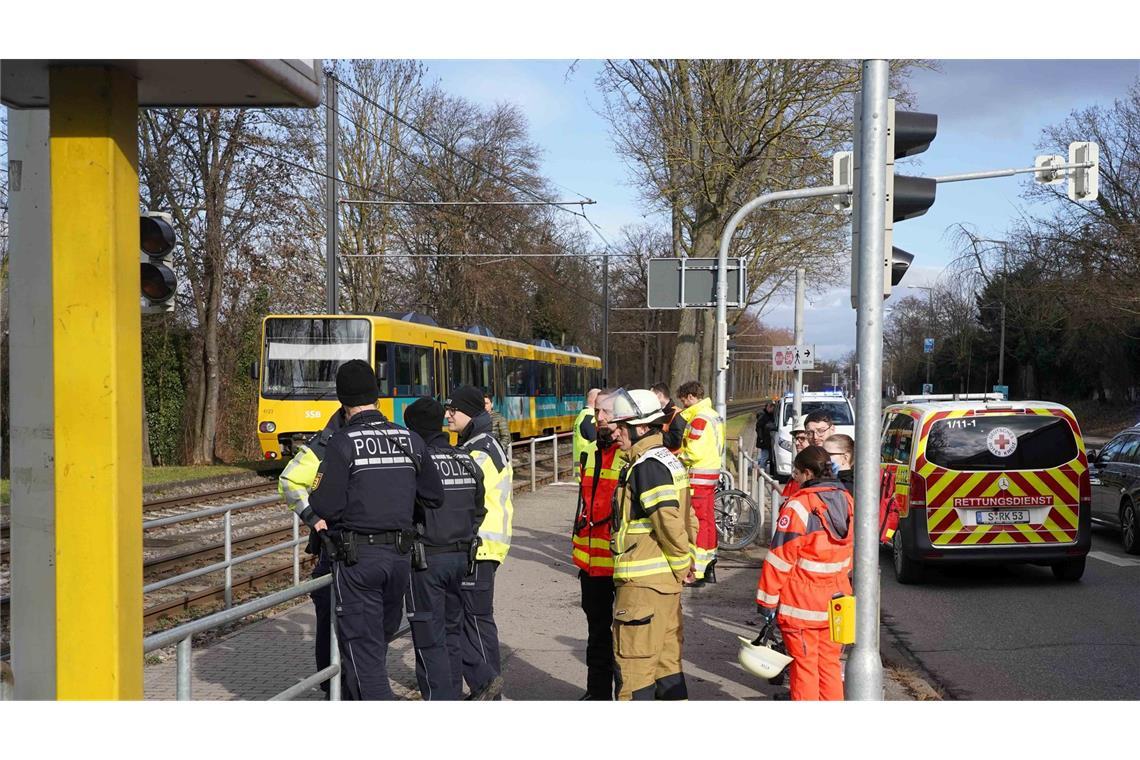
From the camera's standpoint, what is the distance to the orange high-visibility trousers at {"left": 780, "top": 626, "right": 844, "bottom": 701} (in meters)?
5.86

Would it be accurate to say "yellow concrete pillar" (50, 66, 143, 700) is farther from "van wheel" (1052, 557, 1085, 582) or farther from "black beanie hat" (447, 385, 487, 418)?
"van wheel" (1052, 557, 1085, 582)

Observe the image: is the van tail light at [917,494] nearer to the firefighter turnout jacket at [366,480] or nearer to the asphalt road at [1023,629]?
the asphalt road at [1023,629]

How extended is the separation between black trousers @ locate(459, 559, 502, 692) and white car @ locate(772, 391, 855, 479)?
55.7ft

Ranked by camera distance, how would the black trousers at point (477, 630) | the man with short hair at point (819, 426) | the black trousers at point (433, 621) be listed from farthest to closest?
1. the man with short hair at point (819, 426)
2. the black trousers at point (477, 630)
3. the black trousers at point (433, 621)

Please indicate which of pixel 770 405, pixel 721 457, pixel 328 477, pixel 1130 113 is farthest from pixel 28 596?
pixel 1130 113

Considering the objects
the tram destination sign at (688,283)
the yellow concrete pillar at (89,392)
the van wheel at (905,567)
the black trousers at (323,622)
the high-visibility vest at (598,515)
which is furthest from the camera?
the tram destination sign at (688,283)

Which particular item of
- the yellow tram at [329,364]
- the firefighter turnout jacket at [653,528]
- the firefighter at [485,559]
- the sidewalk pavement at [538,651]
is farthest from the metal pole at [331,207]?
the firefighter turnout jacket at [653,528]

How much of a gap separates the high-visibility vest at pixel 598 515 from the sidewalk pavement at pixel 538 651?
3.26 feet

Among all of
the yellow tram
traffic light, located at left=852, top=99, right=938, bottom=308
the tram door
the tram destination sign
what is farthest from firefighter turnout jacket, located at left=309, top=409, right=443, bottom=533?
the tram door

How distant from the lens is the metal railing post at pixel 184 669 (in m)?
4.18

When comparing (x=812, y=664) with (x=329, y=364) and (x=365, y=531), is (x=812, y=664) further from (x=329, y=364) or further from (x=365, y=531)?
(x=329, y=364)

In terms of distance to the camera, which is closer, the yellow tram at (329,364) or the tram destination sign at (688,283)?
the tram destination sign at (688,283)

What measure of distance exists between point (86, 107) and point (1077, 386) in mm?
66542

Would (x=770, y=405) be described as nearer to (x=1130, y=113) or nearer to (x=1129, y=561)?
(x=1129, y=561)
